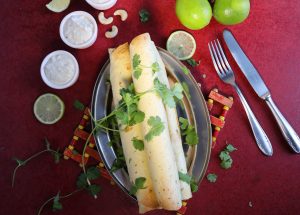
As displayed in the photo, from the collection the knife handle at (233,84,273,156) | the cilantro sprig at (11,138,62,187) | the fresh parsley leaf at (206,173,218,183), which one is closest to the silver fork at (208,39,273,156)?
the knife handle at (233,84,273,156)

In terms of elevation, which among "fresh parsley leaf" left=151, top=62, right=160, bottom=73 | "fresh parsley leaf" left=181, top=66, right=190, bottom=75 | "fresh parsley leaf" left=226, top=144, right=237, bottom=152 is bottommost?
"fresh parsley leaf" left=226, top=144, right=237, bottom=152

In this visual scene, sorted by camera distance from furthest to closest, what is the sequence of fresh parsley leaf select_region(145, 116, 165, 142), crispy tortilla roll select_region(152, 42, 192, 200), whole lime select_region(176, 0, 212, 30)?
whole lime select_region(176, 0, 212, 30) → crispy tortilla roll select_region(152, 42, 192, 200) → fresh parsley leaf select_region(145, 116, 165, 142)

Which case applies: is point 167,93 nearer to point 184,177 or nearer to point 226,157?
point 184,177

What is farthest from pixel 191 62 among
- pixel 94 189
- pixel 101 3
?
pixel 94 189

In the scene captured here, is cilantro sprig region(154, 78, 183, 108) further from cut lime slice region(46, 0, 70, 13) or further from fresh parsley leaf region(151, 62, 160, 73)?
cut lime slice region(46, 0, 70, 13)

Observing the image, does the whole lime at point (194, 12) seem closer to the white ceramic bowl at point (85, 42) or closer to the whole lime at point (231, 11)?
the whole lime at point (231, 11)

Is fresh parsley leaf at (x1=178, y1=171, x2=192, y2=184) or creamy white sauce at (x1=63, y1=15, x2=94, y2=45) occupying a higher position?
creamy white sauce at (x1=63, y1=15, x2=94, y2=45)

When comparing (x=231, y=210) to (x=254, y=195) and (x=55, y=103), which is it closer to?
(x=254, y=195)
